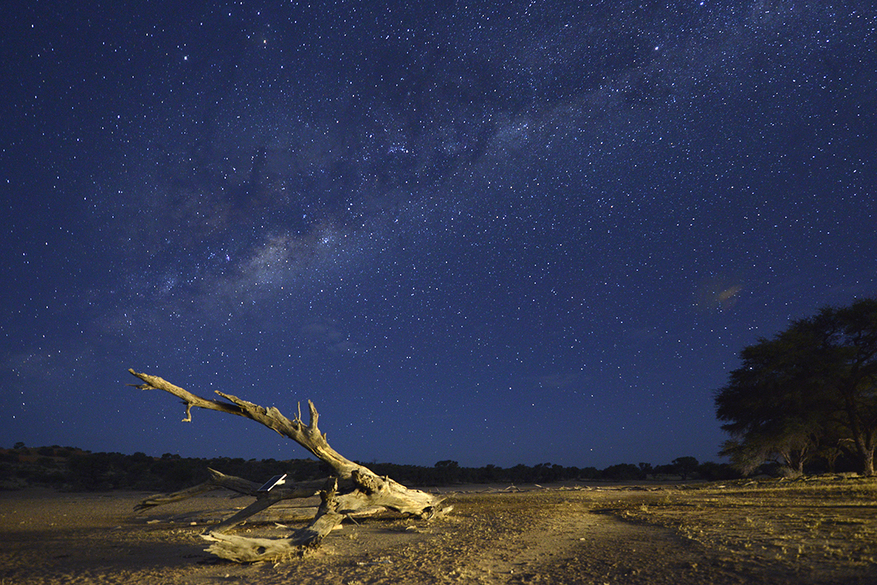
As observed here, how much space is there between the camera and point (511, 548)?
31.2 ft

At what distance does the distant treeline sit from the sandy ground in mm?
10778

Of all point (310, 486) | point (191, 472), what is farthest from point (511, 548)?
point (191, 472)

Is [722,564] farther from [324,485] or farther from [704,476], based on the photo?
[704,476]

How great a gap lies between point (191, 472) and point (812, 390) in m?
41.3

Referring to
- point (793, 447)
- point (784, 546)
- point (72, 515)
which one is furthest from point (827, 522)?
point (72, 515)

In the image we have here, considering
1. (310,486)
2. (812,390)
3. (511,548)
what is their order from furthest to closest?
(812,390)
(310,486)
(511,548)

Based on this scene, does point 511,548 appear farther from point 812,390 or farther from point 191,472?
point 191,472

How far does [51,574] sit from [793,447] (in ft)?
115

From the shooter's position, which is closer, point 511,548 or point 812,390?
point 511,548

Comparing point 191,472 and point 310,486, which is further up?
point 310,486

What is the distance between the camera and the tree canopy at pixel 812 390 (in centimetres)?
2583

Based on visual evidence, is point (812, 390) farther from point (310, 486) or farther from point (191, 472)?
point (191, 472)

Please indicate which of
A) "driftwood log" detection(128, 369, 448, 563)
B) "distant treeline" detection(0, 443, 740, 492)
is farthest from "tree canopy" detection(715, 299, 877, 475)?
"driftwood log" detection(128, 369, 448, 563)

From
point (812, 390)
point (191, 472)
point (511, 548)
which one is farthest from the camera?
point (191, 472)
